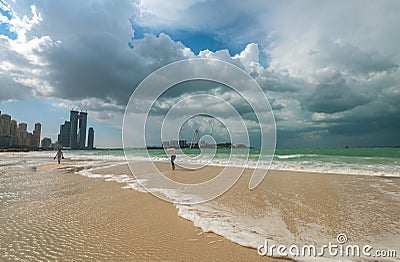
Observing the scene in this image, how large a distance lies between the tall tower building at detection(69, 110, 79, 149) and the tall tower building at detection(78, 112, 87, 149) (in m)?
2.27

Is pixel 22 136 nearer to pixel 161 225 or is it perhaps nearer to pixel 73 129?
pixel 73 129

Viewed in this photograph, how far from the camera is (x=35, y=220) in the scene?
18.0ft

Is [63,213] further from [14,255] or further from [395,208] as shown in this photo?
[395,208]

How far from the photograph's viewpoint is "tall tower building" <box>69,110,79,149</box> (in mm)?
147125

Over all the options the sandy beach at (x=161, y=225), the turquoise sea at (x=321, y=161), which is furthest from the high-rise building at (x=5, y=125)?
the sandy beach at (x=161, y=225)

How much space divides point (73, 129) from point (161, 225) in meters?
172

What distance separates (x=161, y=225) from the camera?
207 inches

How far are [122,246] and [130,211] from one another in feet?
8.00

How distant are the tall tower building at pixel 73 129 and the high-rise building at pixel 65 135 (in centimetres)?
188

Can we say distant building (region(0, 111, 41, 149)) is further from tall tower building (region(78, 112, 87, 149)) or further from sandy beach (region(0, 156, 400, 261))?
sandy beach (region(0, 156, 400, 261))

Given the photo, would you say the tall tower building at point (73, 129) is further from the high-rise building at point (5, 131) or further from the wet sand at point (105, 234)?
the wet sand at point (105, 234)

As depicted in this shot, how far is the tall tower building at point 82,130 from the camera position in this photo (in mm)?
148875

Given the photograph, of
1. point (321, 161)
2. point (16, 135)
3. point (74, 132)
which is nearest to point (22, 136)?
point (16, 135)

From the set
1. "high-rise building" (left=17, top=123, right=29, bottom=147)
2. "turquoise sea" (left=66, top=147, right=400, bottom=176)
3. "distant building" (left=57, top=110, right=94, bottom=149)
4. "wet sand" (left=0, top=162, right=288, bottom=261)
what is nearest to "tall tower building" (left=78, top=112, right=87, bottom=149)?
"distant building" (left=57, top=110, right=94, bottom=149)
